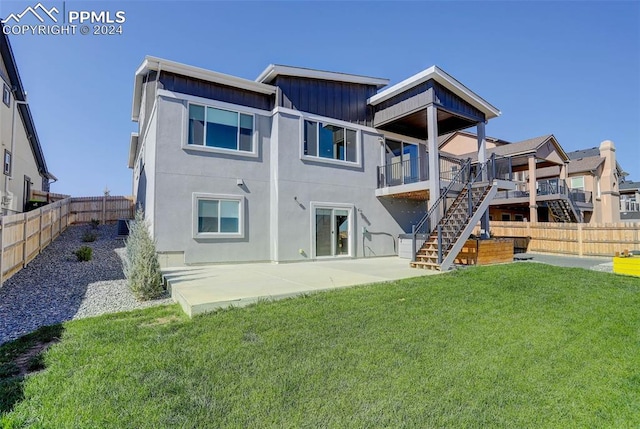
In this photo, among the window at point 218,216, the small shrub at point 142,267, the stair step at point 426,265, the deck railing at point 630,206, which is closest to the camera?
the small shrub at point 142,267

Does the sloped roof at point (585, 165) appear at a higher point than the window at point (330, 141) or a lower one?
higher

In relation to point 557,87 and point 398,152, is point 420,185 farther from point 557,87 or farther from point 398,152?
point 557,87

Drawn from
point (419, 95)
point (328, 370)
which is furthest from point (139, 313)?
point (419, 95)

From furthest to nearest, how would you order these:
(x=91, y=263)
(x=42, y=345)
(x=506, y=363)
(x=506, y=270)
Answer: (x=91, y=263)
(x=506, y=270)
(x=42, y=345)
(x=506, y=363)

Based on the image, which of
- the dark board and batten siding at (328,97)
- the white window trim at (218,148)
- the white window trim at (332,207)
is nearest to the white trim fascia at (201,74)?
the dark board and batten siding at (328,97)

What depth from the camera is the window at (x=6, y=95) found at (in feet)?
48.0

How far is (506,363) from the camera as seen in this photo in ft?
12.2

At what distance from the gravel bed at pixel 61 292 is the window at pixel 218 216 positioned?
2.57 metres

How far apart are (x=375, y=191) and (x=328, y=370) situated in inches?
422

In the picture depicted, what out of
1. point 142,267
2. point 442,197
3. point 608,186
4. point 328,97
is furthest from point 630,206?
point 142,267

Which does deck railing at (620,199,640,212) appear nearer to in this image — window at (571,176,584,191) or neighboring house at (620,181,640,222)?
neighboring house at (620,181,640,222)

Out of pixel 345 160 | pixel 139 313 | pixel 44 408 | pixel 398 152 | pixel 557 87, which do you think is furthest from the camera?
pixel 557 87

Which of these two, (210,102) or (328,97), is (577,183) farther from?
(210,102)

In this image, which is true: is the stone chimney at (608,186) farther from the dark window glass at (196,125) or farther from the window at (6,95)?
the window at (6,95)
